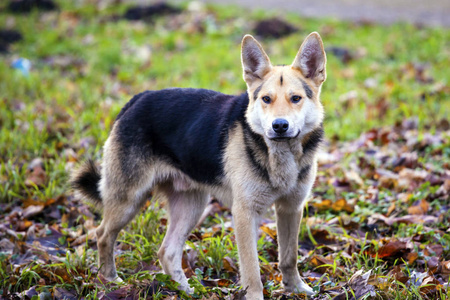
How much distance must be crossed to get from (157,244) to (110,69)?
570cm

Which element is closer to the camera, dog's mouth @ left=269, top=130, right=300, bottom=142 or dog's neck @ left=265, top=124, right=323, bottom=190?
dog's mouth @ left=269, top=130, right=300, bottom=142

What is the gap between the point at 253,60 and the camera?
142 inches

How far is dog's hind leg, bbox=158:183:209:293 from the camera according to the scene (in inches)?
150

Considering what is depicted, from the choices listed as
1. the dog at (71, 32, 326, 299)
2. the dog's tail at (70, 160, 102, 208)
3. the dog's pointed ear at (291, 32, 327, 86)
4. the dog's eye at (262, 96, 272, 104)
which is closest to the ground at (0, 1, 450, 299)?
the dog at (71, 32, 326, 299)

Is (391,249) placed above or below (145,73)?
above

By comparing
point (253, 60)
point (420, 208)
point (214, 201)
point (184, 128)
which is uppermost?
point (253, 60)

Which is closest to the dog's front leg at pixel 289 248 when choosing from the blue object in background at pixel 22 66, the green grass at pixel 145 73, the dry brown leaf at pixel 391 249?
the dry brown leaf at pixel 391 249

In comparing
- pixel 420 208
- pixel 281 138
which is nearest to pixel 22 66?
pixel 281 138

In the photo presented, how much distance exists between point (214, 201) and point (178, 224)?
117 centimetres

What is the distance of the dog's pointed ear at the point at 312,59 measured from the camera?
11.3 ft

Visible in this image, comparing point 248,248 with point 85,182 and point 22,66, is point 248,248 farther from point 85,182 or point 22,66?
point 22,66

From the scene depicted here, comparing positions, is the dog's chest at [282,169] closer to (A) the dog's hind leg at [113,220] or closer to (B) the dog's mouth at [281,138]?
(B) the dog's mouth at [281,138]

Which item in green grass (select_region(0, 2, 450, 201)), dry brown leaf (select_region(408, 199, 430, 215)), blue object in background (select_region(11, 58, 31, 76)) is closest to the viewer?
dry brown leaf (select_region(408, 199, 430, 215))

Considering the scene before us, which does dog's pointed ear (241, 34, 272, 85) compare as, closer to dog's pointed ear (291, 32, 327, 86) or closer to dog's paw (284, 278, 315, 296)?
dog's pointed ear (291, 32, 327, 86)
